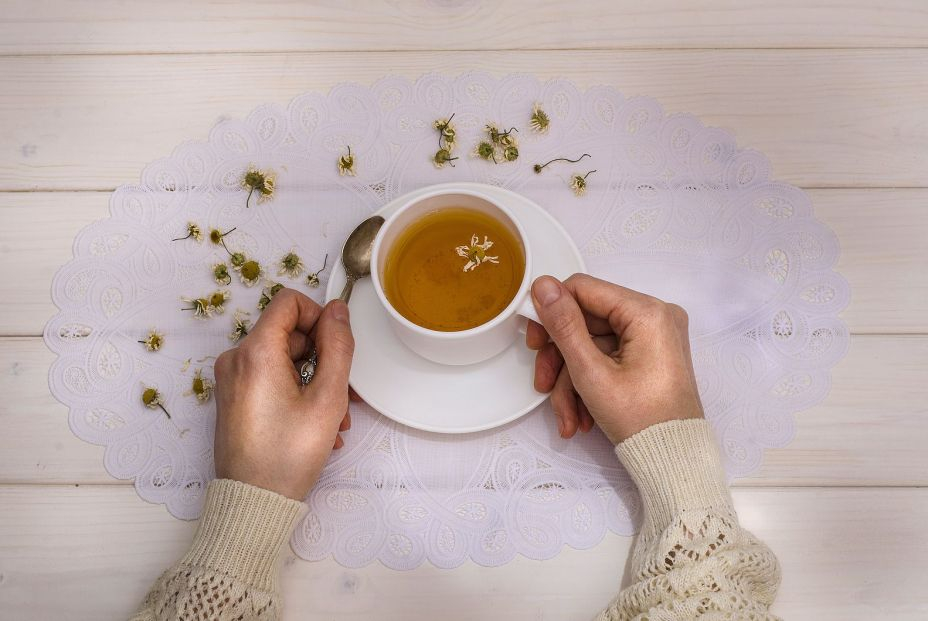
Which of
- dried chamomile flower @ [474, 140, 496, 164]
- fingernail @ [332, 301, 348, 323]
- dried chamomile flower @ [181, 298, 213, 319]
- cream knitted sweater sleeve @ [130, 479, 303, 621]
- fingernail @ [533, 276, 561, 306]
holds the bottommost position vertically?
cream knitted sweater sleeve @ [130, 479, 303, 621]

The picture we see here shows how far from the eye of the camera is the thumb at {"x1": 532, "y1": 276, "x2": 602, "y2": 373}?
0.80 m

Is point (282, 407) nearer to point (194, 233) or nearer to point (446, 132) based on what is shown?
point (194, 233)

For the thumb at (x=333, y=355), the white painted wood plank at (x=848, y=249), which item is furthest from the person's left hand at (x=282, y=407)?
the white painted wood plank at (x=848, y=249)

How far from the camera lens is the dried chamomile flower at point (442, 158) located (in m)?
1.07


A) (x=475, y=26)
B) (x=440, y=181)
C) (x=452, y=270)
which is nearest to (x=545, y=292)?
(x=452, y=270)

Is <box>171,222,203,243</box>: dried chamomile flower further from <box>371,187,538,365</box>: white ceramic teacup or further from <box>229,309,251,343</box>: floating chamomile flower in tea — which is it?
<box>371,187,538,365</box>: white ceramic teacup

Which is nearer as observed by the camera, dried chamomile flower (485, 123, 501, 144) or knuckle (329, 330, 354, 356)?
knuckle (329, 330, 354, 356)

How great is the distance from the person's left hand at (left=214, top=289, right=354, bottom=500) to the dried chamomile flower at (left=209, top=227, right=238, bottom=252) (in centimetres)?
24

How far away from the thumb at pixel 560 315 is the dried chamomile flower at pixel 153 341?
60 centimetres

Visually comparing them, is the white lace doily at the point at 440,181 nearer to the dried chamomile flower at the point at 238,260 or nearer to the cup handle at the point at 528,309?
the dried chamomile flower at the point at 238,260

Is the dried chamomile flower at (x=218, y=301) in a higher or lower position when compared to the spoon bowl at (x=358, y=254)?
lower

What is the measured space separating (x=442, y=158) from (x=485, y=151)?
0.07 meters

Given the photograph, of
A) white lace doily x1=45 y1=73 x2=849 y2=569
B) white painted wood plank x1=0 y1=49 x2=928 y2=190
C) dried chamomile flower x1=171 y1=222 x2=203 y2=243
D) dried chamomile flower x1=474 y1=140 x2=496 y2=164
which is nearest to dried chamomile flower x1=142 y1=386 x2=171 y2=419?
white lace doily x1=45 y1=73 x2=849 y2=569

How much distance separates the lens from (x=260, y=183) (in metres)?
1.06
